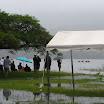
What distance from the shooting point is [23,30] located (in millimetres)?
32656

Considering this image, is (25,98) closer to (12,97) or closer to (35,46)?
(12,97)

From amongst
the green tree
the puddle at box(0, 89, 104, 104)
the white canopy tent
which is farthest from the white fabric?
the green tree

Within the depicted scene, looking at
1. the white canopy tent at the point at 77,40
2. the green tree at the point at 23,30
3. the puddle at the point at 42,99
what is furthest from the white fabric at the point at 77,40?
the green tree at the point at 23,30

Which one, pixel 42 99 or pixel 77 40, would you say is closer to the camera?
pixel 42 99

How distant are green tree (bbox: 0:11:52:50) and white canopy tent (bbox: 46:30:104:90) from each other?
45.9ft

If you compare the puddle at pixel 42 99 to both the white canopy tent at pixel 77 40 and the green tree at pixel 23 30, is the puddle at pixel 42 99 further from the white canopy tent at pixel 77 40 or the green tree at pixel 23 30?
the green tree at pixel 23 30

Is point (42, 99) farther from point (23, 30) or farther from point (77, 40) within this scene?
point (23, 30)

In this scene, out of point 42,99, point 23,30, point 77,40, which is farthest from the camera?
point 23,30

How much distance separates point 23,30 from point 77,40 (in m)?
17.5

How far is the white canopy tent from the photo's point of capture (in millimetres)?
14922

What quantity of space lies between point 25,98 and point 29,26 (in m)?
18.6

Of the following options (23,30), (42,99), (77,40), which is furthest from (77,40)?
(23,30)

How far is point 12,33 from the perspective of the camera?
30734mm

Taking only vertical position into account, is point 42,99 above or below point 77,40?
below
